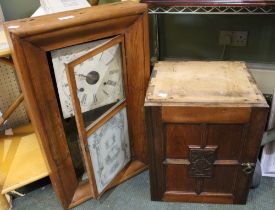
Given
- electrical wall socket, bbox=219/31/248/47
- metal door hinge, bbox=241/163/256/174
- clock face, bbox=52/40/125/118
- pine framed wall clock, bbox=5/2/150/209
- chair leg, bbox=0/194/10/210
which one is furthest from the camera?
electrical wall socket, bbox=219/31/248/47

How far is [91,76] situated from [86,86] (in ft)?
0.15

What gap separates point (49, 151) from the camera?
47.5 inches

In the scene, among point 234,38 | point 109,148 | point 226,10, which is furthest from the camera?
point 234,38

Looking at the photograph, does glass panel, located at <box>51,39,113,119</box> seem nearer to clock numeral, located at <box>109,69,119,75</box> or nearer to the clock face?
the clock face

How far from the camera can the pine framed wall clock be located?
1016 millimetres

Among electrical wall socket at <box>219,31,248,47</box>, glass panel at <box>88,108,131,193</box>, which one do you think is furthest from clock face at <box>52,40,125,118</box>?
electrical wall socket at <box>219,31,248,47</box>

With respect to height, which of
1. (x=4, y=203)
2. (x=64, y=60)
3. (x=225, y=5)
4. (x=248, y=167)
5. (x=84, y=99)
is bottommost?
(x=4, y=203)

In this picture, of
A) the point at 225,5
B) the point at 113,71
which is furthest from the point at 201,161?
the point at 225,5

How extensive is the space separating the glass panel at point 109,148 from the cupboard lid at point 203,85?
266 mm

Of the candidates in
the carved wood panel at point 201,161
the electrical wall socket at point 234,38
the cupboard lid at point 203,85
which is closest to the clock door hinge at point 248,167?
the carved wood panel at point 201,161

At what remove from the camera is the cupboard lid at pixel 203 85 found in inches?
43.5

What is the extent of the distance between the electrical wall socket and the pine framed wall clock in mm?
597

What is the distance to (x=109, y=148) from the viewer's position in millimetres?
1374

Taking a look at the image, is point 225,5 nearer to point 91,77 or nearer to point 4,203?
point 91,77
